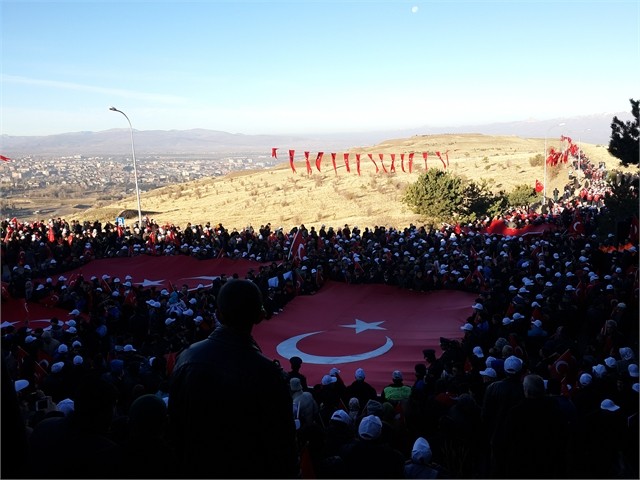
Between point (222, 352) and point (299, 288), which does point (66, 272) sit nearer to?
point (299, 288)

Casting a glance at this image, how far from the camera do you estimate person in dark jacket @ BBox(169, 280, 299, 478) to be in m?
2.54

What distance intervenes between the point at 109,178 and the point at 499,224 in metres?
123

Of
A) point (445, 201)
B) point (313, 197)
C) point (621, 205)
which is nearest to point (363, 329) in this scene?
point (621, 205)

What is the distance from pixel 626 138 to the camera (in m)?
16.0

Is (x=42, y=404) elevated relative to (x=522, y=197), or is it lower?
elevated

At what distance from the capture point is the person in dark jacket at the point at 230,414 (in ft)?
8.32

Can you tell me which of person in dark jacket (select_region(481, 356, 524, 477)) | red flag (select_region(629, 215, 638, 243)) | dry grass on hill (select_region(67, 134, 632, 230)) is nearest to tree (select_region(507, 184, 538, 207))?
dry grass on hill (select_region(67, 134, 632, 230))

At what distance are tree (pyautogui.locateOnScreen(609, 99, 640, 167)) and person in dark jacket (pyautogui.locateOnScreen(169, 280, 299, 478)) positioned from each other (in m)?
15.5

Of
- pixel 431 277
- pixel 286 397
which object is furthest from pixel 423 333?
pixel 286 397

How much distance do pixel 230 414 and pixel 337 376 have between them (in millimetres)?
5784

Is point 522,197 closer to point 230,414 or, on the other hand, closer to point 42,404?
point 42,404

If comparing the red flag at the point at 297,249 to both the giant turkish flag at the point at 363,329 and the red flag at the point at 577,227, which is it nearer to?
the giant turkish flag at the point at 363,329

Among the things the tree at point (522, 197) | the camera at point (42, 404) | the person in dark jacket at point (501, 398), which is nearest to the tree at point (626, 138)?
the person in dark jacket at point (501, 398)

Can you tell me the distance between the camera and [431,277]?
54.3ft
